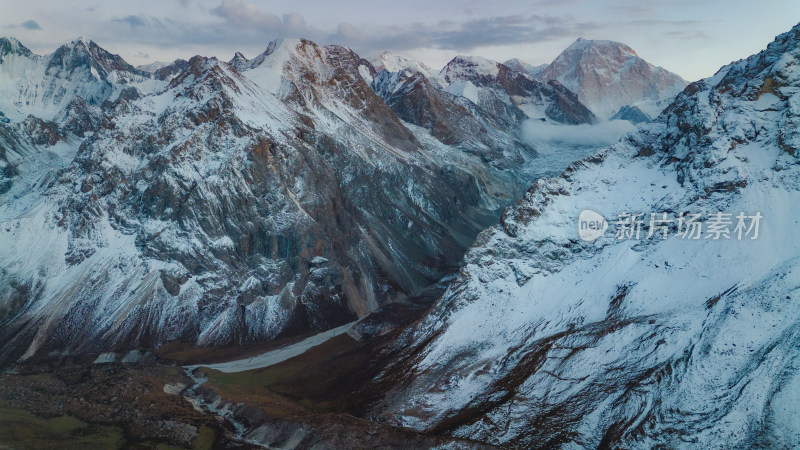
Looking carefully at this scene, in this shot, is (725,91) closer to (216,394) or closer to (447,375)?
(447,375)

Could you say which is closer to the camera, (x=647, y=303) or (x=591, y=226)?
(x=647, y=303)

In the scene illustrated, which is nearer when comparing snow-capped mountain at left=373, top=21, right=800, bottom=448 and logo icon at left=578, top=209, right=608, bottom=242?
snow-capped mountain at left=373, top=21, right=800, bottom=448

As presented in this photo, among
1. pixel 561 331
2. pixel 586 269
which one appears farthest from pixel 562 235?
pixel 561 331

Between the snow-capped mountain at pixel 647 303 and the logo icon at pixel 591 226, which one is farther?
the logo icon at pixel 591 226

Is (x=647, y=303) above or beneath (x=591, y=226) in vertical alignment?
beneath
